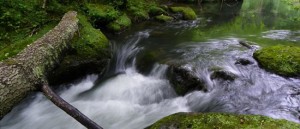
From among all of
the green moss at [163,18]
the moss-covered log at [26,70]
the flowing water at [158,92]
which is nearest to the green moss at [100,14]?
the flowing water at [158,92]

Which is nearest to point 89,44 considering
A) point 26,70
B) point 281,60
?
point 26,70

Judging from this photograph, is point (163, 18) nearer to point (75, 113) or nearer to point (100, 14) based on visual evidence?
point (100, 14)

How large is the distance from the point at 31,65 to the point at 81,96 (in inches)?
111

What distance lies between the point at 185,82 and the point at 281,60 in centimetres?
319

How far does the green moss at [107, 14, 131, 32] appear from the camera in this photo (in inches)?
479

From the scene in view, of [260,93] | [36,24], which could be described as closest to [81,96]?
[36,24]

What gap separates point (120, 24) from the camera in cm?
1265

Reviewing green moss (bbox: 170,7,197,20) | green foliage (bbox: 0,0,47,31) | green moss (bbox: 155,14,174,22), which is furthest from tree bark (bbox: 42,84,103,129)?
green moss (bbox: 170,7,197,20)

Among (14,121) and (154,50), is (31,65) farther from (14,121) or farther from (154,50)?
(154,50)

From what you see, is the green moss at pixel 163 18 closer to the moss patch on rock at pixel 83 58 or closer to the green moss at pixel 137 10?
the green moss at pixel 137 10

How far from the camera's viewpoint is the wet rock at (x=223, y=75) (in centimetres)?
777

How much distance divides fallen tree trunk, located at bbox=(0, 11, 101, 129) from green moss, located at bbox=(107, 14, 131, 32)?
223 inches

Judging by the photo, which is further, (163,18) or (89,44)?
(163,18)

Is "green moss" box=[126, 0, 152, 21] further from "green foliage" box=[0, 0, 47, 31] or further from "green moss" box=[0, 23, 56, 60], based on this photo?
"green moss" box=[0, 23, 56, 60]
